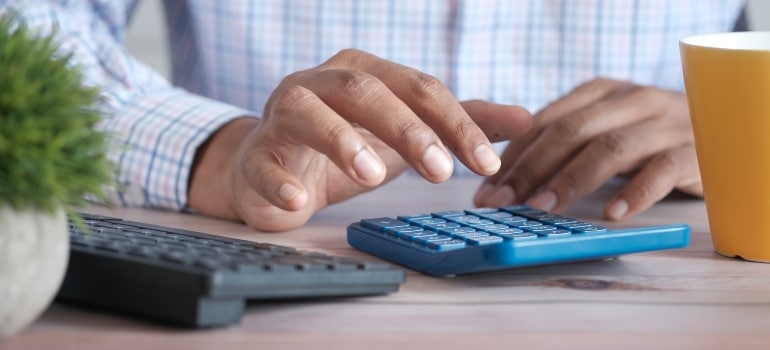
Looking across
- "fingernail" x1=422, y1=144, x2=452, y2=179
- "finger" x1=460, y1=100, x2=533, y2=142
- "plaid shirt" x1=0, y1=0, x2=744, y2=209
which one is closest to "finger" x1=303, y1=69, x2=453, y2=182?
"fingernail" x1=422, y1=144, x2=452, y2=179

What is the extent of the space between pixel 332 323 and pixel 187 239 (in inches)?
5.5

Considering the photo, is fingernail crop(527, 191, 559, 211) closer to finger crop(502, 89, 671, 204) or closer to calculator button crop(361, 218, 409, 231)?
finger crop(502, 89, 671, 204)

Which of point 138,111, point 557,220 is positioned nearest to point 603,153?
point 557,220

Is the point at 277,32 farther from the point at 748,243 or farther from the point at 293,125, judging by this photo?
the point at 748,243

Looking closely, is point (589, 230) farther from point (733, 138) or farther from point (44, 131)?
point (44, 131)

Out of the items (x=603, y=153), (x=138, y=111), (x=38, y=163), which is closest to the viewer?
(x=38, y=163)

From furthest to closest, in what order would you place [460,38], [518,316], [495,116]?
1. [460,38]
2. [495,116]
3. [518,316]

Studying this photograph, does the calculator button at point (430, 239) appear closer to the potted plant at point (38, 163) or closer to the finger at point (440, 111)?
the finger at point (440, 111)

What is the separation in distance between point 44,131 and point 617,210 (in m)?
0.58

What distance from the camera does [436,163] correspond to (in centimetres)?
72

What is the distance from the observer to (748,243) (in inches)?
28.1

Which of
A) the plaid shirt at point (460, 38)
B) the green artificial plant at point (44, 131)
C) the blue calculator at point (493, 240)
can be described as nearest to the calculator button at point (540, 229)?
the blue calculator at point (493, 240)

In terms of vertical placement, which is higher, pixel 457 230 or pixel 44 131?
pixel 44 131

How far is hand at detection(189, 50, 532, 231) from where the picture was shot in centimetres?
73
